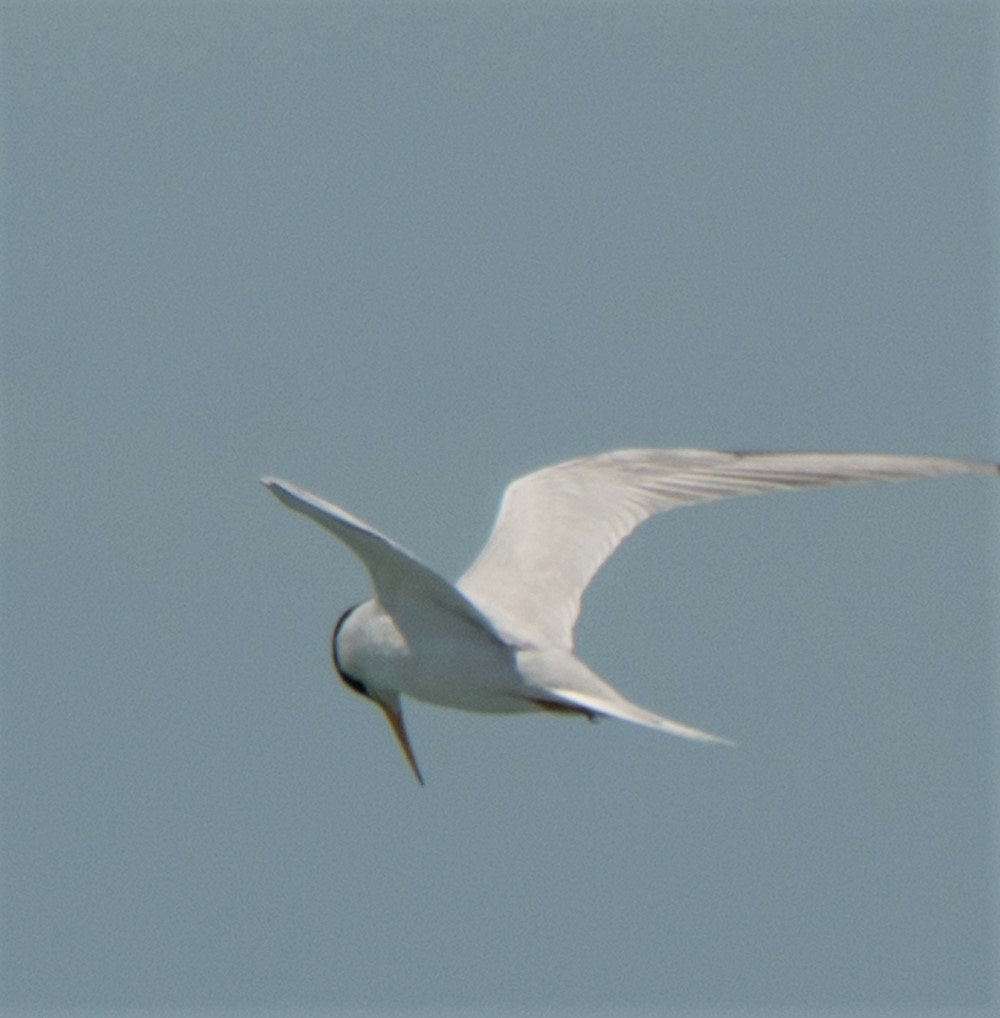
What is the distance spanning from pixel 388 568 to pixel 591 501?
211 centimetres

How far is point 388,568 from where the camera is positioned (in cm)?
1227

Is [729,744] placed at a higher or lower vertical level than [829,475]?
lower

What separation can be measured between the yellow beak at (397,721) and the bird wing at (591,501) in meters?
0.89

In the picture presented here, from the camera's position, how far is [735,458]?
14.4 m

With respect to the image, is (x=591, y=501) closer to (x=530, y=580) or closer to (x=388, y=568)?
(x=530, y=580)

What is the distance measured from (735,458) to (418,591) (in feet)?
8.89

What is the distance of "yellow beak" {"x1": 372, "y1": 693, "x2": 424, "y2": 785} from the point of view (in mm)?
13922

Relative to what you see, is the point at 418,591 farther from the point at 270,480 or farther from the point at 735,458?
the point at 735,458

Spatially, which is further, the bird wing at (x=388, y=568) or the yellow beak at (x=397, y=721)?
the yellow beak at (x=397, y=721)

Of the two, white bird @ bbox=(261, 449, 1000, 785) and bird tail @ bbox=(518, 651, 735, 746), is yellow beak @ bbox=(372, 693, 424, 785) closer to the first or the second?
white bird @ bbox=(261, 449, 1000, 785)

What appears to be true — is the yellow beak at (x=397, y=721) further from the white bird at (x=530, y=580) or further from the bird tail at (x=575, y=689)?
the bird tail at (x=575, y=689)

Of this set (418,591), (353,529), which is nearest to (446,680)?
(418,591)

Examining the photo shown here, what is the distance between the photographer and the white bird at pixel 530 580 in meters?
11.9

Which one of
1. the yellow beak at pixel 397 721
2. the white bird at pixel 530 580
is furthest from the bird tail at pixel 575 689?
the yellow beak at pixel 397 721
